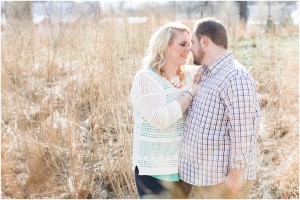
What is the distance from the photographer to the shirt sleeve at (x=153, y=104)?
2.01 m

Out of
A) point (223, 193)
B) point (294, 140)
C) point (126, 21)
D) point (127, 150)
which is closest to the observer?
point (223, 193)

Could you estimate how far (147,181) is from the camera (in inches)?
84.6

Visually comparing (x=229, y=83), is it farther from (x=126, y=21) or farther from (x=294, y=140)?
(x=126, y=21)

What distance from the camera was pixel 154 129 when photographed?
2117 millimetres

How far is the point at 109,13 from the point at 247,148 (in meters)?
1.96

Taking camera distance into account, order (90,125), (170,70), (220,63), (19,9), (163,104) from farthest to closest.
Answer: (19,9) → (90,125) → (170,70) → (163,104) → (220,63)

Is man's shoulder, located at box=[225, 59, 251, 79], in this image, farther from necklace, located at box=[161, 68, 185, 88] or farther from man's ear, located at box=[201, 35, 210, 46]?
necklace, located at box=[161, 68, 185, 88]

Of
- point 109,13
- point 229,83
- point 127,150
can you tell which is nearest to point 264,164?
point 127,150

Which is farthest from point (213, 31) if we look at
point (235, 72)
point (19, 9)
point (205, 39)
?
point (19, 9)

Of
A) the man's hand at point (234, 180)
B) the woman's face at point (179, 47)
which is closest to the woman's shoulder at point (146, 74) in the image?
the woman's face at point (179, 47)

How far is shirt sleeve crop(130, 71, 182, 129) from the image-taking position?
201 centimetres

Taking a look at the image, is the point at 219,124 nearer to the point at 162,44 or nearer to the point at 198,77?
the point at 198,77

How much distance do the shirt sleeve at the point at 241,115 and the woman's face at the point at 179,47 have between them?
347mm

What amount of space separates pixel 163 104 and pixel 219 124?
26cm
